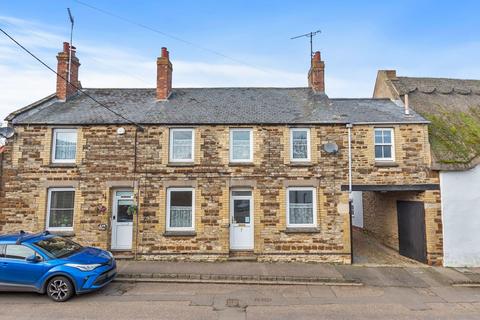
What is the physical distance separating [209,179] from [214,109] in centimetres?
316

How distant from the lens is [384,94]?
55.6ft

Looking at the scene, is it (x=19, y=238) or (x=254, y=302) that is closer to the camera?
(x=254, y=302)

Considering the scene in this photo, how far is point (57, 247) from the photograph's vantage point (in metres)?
8.82

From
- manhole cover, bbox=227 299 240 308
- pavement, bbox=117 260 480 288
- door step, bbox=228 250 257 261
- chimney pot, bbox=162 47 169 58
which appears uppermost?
chimney pot, bbox=162 47 169 58

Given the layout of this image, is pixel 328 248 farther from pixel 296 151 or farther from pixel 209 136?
pixel 209 136

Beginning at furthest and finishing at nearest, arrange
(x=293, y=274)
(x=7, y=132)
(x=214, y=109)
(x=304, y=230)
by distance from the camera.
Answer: (x=214, y=109), (x=7, y=132), (x=304, y=230), (x=293, y=274)

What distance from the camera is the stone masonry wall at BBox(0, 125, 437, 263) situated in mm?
11969

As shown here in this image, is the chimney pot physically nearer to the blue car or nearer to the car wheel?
the blue car

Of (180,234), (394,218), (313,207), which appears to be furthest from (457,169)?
(180,234)

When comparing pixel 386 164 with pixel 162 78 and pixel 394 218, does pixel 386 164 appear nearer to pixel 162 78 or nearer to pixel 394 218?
pixel 394 218

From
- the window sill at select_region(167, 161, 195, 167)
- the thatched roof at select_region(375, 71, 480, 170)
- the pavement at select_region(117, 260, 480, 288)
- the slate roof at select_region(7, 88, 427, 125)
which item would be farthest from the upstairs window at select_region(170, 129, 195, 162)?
the thatched roof at select_region(375, 71, 480, 170)

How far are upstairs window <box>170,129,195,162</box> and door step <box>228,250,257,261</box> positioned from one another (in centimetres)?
406

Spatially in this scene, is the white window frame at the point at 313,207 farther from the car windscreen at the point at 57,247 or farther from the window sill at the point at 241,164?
the car windscreen at the point at 57,247

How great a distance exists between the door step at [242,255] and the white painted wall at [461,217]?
7098 millimetres
